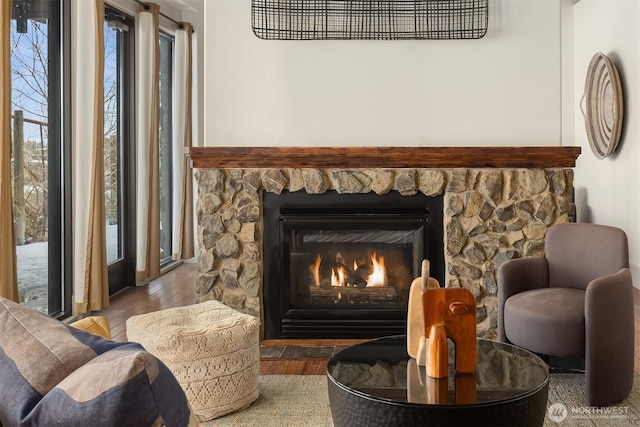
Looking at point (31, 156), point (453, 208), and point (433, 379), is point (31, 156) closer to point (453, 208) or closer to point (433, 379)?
point (453, 208)

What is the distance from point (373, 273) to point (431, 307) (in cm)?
184

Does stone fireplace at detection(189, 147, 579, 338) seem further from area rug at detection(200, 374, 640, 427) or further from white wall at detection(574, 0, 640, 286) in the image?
white wall at detection(574, 0, 640, 286)

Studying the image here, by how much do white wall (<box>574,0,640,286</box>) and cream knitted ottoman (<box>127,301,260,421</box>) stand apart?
4293mm

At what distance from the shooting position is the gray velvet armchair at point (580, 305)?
2.84 m

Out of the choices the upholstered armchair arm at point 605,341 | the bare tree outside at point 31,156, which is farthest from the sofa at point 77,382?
the bare tree outside at point 31,156

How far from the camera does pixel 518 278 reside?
3.37 m

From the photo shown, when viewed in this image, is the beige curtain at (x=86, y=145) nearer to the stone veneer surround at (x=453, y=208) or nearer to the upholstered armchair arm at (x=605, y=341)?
the stone veneer surround at (x=453, y=208)

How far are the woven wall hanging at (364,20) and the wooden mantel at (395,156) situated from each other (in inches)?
27.8

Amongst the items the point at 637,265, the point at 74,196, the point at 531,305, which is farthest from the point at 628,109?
the point at 74,196

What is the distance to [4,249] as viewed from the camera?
11.5ft

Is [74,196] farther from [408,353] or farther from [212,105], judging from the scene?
[408,353]

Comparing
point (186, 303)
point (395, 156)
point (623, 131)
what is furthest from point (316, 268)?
point (623, 131)

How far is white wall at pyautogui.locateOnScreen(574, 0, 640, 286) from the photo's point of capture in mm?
5887

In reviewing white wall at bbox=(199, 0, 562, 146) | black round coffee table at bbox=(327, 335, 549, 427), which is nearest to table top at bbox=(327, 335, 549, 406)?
black round coffee table at bbox=(327, 335, 549, 427)
